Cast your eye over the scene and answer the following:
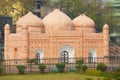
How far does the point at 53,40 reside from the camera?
123 ft

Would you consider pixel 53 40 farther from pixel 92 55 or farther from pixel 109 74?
pixel 109 74

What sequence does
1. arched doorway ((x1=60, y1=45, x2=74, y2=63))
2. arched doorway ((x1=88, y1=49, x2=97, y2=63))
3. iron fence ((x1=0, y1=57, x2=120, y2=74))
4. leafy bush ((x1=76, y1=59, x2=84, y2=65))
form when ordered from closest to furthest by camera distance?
iron fence ((x1=0, y1=57, x2=120, y2=74))
leafy bush ((x1=76, y1=59, x2=84, y2=65))
arched doorway ((x1=60, y1=45, x2=74, y2=63))
arched doorway ((x1=88, y1=49, x2=97, y2=63))

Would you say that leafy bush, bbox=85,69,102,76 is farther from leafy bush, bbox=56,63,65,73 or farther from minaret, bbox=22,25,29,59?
minaret, bbox=22,25,29,59

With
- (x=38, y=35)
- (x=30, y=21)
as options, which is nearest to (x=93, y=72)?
(x=38, y=35)

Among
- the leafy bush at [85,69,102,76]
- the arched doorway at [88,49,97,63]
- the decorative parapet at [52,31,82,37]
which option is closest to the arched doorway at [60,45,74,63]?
the decorative parapet at [52,31,82,37]

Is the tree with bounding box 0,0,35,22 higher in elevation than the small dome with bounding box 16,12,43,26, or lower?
higher

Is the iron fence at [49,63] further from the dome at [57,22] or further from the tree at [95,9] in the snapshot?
the tree at [95,9]

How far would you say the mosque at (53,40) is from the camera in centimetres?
3712

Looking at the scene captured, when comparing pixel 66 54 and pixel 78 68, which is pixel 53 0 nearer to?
pixel 66 54

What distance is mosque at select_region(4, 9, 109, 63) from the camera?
37125 mm

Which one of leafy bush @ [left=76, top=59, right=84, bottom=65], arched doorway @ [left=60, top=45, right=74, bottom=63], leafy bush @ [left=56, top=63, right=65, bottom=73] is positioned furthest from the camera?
arched doorway @ [left=60, top=45, right=74, bottom=63]

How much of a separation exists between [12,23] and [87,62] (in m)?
19.1

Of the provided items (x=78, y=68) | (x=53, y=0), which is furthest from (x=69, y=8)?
(x=78, y=68)

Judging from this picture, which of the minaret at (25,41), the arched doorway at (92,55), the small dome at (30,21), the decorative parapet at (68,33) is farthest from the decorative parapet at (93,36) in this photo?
the minaret at (25,41)
